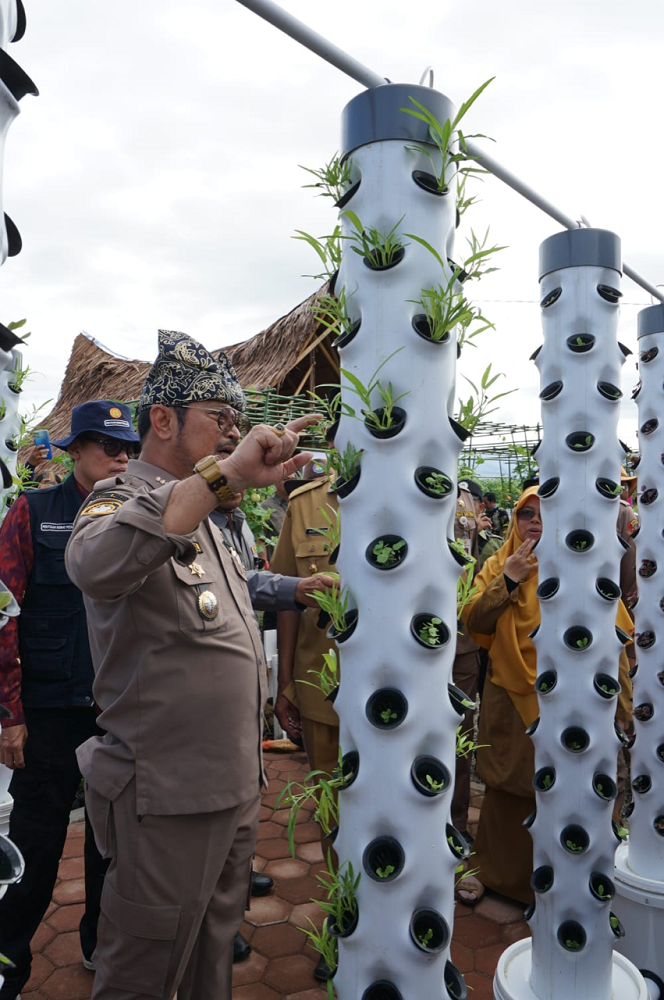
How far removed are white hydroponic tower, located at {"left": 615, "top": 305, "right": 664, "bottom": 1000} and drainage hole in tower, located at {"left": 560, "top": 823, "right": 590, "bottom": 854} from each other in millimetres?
712

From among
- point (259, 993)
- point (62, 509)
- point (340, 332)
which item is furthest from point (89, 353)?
point (340, 332)

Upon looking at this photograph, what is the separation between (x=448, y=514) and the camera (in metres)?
1.18

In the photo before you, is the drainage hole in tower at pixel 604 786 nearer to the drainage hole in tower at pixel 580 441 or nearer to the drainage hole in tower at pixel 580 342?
the drainage hole in tower at pixel 580 441

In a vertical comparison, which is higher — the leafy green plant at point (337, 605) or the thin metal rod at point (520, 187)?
the thin metal rod at point (520, 187)

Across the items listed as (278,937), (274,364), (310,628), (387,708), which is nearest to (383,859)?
(387,708)

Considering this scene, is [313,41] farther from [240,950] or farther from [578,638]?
[240,950]

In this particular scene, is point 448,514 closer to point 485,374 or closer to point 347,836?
point 485,374

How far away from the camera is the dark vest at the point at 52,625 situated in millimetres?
2545

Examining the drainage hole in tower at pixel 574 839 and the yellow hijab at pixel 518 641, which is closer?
the drainage hole in tower at pixel 574 839

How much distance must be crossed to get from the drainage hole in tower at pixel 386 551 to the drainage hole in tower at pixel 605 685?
1164 millimetres

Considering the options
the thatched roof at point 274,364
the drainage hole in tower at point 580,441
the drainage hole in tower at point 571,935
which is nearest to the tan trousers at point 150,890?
the drainage hole in tower at point 571,935

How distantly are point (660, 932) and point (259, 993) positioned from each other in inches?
58.0

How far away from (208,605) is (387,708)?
728 millimetres

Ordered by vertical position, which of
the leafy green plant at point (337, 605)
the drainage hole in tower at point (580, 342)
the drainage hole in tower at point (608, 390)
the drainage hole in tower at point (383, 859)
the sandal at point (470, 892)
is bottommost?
the sandal at point (470, 892)
